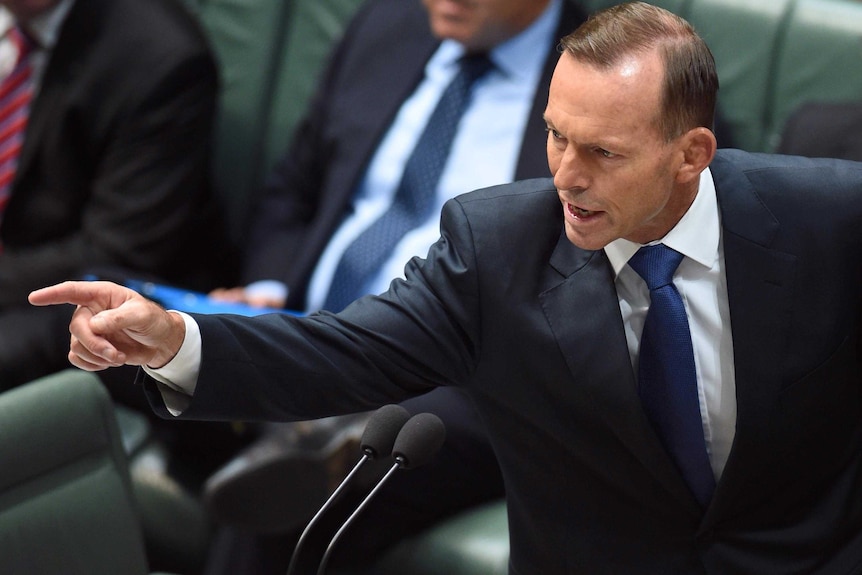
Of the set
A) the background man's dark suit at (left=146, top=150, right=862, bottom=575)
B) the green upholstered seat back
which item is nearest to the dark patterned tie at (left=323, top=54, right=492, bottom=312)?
the green upholstered seat back

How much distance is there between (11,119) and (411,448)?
163 cm

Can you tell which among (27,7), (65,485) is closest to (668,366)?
(65,485)

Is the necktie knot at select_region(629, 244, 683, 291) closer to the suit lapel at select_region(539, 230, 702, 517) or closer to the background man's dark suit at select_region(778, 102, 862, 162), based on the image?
the suit lapel at select_region(539, 230, 702, 517)

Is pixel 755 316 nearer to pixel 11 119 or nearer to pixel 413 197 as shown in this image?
pixel 413 197

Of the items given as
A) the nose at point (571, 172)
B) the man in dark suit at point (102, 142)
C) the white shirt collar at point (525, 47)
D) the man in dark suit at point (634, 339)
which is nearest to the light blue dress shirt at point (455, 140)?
the white shirt collar at point (525, 47)

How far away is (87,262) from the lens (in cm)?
251

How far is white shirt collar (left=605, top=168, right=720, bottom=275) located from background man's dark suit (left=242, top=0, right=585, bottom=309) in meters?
0.81

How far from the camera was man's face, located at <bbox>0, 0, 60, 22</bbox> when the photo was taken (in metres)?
2.49

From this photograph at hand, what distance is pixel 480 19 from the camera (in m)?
2.23

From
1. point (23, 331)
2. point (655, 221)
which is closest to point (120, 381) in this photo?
point (23, 331)

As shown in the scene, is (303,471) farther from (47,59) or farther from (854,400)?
(47,59)

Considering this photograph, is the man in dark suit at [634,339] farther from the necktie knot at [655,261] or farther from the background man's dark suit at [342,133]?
the background man's dark suit at [342,133]

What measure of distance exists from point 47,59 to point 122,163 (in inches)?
10.1

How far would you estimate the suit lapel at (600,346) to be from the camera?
137cm
